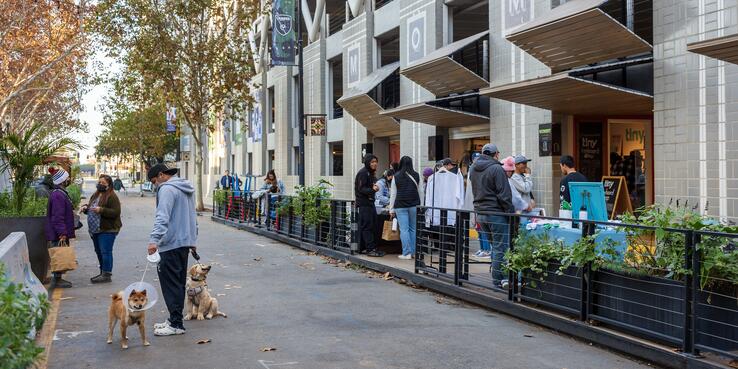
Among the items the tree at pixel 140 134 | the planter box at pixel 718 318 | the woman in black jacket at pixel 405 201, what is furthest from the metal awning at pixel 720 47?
the tree at pixel 140 134

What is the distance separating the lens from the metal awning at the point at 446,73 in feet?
59.4

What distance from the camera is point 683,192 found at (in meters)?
12.3

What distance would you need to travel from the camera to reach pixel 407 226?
1463 centimetres

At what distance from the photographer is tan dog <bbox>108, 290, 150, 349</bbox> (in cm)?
774

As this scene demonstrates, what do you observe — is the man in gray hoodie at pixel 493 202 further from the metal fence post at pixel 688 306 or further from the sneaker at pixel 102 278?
the sneaker at pixel 102 278

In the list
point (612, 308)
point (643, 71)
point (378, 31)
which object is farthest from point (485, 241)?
point (378, 31)

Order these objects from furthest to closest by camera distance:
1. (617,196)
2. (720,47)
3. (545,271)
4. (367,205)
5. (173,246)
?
(367,205) → (617,196) → (720,47) → (545,271) → (173,246)

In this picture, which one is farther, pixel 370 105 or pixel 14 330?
pixel 370 105

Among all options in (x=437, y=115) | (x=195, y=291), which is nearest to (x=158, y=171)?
(x=195, y=291)

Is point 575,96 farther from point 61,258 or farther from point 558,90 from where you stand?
point 61,258

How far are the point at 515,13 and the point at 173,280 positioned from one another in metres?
11.2

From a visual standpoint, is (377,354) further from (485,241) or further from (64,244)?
(64,244)

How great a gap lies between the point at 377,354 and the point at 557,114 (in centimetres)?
954

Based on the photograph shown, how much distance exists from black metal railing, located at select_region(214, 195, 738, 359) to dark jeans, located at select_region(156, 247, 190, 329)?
3.84m
